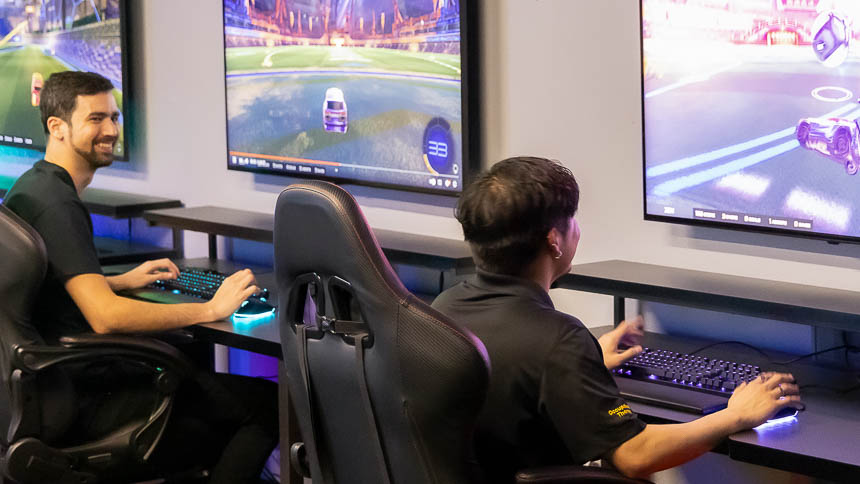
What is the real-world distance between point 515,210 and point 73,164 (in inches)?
64.3

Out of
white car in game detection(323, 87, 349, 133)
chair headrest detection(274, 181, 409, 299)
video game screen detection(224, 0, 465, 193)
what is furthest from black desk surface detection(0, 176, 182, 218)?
chair headrest detection(274, 181, 409, 299)

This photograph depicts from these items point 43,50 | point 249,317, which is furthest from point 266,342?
point 43,50

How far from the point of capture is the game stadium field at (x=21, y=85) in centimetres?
463

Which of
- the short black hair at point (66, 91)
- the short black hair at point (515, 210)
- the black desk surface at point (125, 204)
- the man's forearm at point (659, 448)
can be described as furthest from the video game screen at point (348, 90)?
the man's forearm at point (659, 448)

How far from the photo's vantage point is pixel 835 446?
1908 mm

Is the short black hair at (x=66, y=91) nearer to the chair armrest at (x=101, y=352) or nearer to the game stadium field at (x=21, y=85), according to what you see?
the chair armrest at (x=101, y=352)

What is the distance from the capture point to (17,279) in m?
2.58

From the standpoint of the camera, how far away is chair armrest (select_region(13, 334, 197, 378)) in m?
2.60

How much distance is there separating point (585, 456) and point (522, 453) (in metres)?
0.11

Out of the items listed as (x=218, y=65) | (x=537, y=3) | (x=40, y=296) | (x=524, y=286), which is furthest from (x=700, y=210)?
(x=218, y=65)

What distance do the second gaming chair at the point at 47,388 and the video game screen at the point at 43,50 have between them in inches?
72.1

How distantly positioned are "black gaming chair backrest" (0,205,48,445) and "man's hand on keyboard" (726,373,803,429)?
1552 mm

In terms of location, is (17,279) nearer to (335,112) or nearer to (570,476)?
(335,112)

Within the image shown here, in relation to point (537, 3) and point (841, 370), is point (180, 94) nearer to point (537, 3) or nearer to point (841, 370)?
point (537, 3)
